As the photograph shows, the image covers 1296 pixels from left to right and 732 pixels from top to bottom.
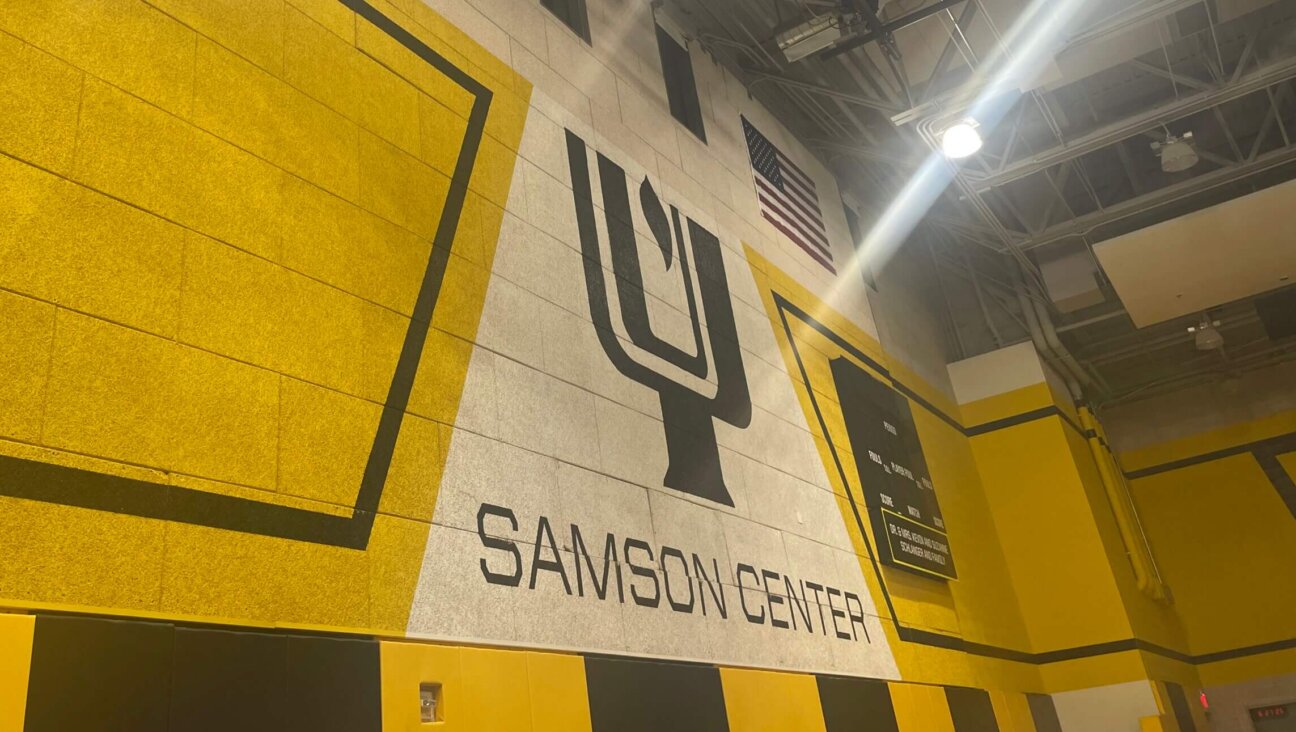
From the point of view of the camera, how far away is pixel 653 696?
3.38 metres

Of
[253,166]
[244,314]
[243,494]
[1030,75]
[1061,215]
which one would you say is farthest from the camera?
[1061,215]

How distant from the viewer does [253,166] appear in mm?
2725

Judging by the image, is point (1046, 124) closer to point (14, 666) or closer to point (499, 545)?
point (499, 545)

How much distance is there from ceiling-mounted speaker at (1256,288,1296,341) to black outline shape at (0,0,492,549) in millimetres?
9510

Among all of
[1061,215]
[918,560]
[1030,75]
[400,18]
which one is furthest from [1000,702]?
[400,18]

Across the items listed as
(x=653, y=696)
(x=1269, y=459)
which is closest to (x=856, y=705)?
(x=653, y=696)

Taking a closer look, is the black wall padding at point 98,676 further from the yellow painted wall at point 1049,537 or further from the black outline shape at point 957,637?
the yellow painted wall at point 1049,537

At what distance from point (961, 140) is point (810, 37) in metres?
1.16

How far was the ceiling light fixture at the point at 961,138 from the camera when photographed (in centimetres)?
609

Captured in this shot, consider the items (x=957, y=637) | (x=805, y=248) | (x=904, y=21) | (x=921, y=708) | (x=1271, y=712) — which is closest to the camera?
(x=921, y=708)

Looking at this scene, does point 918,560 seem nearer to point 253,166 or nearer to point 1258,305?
point 253,166

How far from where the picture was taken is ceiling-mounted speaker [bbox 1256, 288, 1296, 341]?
10047 millimetres

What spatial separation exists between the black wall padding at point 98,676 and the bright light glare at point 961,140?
5432mm

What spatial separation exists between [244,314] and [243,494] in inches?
19.0
